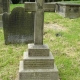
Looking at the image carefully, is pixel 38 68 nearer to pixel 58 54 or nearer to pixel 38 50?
pixel 38 50

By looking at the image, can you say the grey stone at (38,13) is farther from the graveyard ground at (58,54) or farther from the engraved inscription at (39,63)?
the graveyard ground at (58,54)

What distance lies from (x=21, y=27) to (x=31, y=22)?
0.35 m

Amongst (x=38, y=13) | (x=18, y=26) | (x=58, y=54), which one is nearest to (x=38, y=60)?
(x=38, y=13)

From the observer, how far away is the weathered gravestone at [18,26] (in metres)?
6.33

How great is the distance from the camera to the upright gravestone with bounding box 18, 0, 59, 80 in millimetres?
3701

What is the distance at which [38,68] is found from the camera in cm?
376

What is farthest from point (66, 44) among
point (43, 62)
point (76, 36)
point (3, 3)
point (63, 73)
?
point (3, 3)

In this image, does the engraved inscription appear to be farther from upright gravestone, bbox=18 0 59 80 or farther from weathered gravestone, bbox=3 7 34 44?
weathered gravestone, bbox=3 7 34 44

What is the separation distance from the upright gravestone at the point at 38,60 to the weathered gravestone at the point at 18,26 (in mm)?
2548

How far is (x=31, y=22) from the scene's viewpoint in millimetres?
6371

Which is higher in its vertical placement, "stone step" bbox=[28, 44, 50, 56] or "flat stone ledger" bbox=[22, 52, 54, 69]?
"stone step" bbox=[28, 44, 50, 56]

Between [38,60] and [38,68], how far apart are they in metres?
0.15

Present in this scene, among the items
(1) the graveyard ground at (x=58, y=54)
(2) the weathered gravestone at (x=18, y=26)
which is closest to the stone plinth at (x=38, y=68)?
(1) the graveyard ground at (x=58, y=54)

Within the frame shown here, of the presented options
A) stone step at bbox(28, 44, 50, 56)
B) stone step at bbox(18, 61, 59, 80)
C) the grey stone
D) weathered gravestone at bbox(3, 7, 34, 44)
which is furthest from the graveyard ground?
the grey stone
